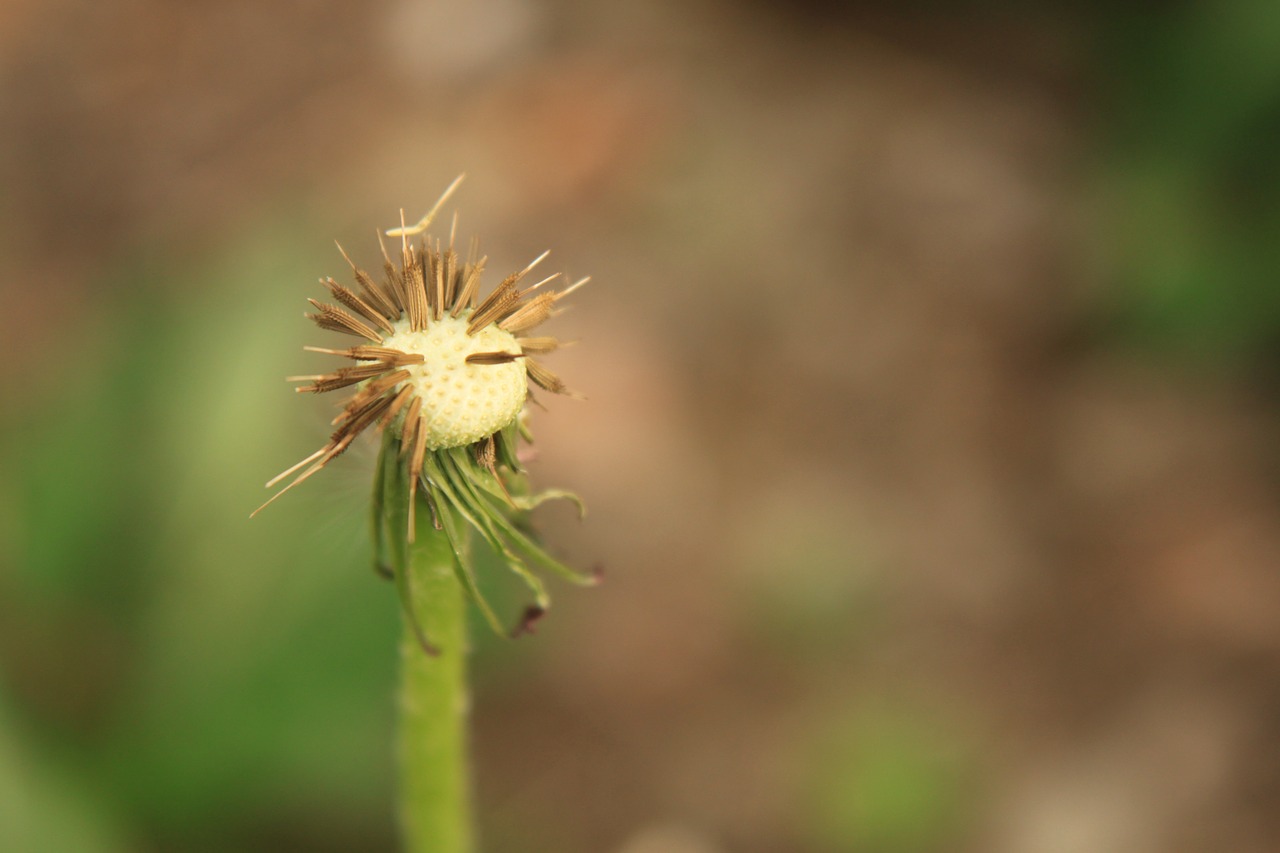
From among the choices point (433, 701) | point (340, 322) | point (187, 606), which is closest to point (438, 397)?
point (340, 322)

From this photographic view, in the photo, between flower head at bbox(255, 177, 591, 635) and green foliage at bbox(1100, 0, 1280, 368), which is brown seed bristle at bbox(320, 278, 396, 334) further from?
green foliage at bbox(1100, 0, 1280, 368)

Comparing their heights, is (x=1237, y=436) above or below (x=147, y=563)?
above

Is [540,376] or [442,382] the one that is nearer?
[442,382]

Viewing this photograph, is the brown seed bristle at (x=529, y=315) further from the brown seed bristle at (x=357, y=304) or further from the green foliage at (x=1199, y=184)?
the green foliage at (x=1199, y=184)

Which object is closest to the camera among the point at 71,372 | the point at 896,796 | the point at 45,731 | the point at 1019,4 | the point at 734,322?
the point at 45,731

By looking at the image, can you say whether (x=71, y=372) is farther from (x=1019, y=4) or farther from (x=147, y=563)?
(x=1019, y=4)

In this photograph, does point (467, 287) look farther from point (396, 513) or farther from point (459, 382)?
point (396, 513)

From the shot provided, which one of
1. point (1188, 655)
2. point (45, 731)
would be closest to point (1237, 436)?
point (1188, 655)
